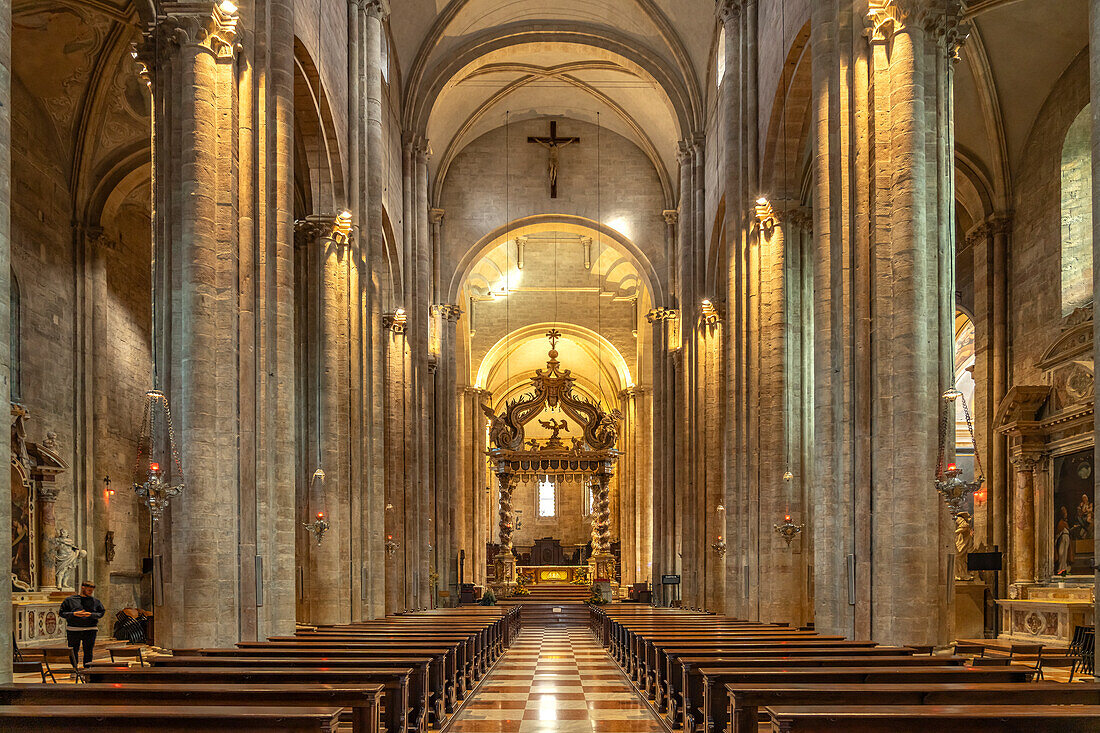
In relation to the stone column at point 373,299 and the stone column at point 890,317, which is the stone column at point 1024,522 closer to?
the stone column at point 890,317

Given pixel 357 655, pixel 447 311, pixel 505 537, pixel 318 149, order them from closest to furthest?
pixel 357 655, pixel 318 149, pixel 447 311, pixel 505 537

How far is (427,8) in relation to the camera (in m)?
28.3

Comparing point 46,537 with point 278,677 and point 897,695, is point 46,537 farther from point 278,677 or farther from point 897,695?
point 897,695

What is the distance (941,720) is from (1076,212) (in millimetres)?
16813

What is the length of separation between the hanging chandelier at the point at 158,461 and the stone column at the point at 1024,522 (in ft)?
52.1

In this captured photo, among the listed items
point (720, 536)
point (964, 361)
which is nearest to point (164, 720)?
point (720, 536)

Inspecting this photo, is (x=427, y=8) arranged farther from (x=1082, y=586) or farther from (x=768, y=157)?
(x=1082, y=586)

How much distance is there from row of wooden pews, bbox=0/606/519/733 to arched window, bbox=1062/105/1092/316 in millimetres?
13547

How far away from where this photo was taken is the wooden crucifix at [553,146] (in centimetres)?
3750

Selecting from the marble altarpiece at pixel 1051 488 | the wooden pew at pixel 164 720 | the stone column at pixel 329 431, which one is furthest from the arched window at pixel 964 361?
the wooden pew at pixel 164 720

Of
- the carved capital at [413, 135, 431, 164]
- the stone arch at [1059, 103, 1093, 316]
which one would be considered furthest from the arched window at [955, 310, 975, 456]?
the carved capital at [413, 135, 431, 164]

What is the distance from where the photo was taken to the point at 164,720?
6.20 m

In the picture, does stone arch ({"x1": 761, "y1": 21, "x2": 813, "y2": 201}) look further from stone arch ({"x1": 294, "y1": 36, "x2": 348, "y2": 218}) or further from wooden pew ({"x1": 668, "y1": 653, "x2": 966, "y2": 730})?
wooden pew ({"x1": 668, "y1": 653, "x2": 966, "y2": 730})

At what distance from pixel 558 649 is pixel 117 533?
974 cm
